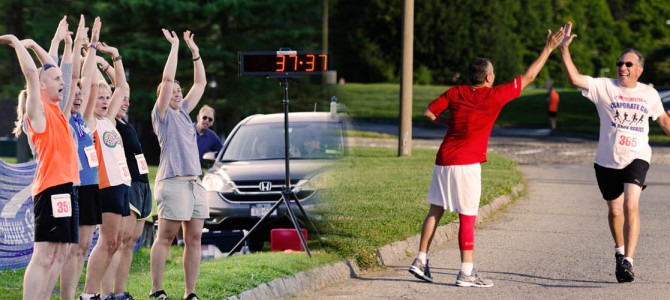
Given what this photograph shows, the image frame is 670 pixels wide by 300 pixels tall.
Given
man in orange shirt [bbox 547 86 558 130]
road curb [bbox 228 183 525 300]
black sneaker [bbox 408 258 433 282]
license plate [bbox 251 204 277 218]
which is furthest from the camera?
man in orange shirt [bbox 547 86 558 130]

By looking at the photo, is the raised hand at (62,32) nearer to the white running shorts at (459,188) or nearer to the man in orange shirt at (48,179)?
the man in orange shirt at (48,179)

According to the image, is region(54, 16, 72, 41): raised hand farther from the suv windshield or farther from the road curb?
the suv windshield

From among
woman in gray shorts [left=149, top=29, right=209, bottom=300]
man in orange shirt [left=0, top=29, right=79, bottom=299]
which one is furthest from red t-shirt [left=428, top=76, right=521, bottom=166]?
man in orange shirt [left=0, top=29, right=79, bottom=299]

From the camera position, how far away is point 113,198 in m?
8.21

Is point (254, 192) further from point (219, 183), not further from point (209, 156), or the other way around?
point (209, 156)

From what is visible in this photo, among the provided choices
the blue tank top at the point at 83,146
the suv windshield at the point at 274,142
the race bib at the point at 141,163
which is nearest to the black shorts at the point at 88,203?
the blue tank top at the point at 83,146

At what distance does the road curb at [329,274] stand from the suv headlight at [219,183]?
2.73 m

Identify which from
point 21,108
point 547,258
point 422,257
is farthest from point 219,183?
point 21,108

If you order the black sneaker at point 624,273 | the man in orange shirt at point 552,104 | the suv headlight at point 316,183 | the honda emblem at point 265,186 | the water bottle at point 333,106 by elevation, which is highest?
the water bottle at point 333,106

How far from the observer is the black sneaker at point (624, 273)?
32.4ft

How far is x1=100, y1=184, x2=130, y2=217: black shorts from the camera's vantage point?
8.20m

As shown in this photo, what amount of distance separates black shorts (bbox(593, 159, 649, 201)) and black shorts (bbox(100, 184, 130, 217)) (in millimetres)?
4150

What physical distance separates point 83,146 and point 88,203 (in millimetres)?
373

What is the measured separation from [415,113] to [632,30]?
131 feet
